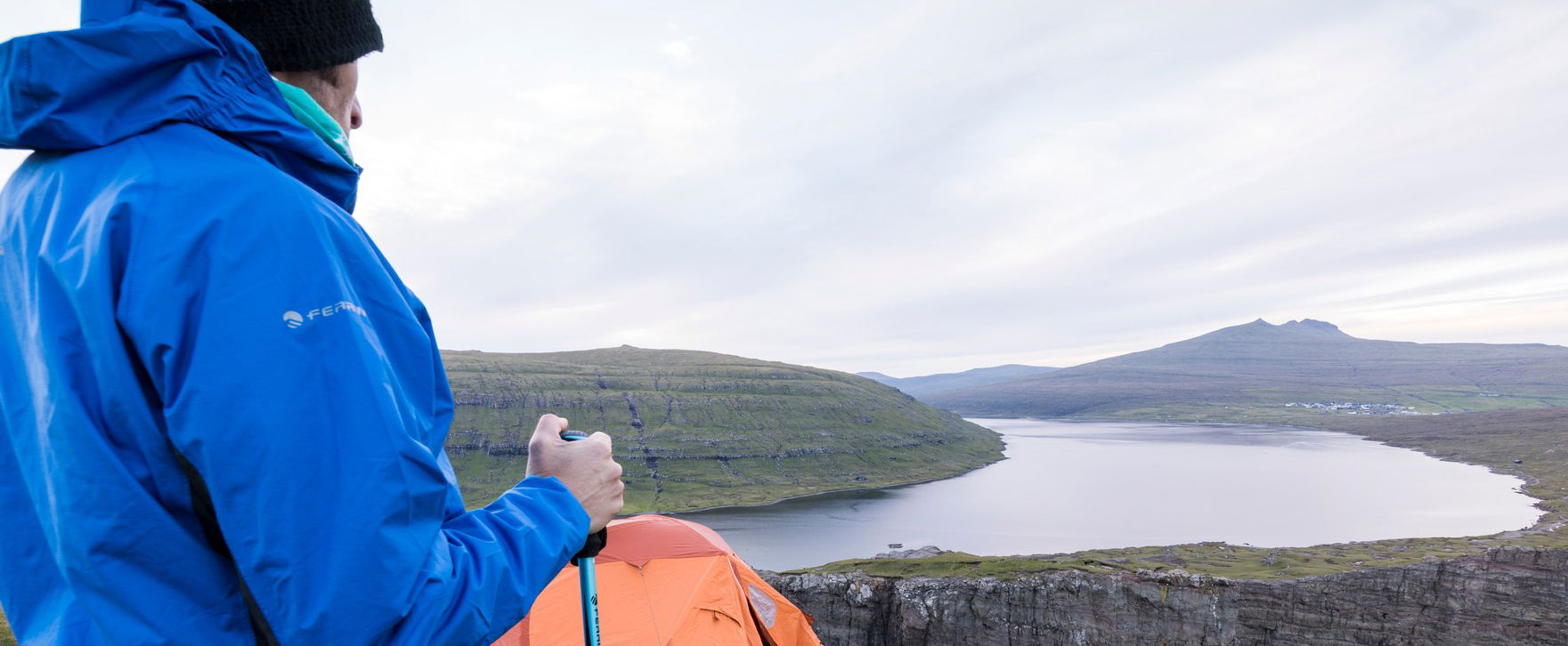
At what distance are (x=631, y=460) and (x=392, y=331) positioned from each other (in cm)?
11183

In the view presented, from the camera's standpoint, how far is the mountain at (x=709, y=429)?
104688mm

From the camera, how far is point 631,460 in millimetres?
108938

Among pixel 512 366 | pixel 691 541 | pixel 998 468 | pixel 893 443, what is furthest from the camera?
pixel 512 366

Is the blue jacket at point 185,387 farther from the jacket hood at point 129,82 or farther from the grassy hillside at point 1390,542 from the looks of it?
the grassy hillside at point 1390,542

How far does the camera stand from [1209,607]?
13.4 m

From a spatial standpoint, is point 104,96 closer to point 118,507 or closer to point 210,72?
point 210,72

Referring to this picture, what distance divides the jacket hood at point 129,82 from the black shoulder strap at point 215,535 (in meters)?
0.55

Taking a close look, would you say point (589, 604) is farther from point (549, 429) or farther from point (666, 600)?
point (666, 600)

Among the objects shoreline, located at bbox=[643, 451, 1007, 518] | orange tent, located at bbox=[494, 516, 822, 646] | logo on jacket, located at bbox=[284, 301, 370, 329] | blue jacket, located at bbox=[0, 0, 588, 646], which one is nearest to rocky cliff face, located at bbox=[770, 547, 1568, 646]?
orange tent, located at bbox=[494, 516, 822, 646]

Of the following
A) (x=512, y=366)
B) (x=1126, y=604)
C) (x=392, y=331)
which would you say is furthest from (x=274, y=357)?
(x=512, y=366)

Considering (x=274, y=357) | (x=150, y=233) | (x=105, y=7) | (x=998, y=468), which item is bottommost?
(x=998, y=468)

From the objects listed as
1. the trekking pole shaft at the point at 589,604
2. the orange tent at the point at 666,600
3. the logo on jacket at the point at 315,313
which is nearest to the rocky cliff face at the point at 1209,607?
the orange tent at the point at 666,600

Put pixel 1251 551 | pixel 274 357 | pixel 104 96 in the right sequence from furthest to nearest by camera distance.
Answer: pixel 1251 551 < pixel 104 96 < pixel 274 357

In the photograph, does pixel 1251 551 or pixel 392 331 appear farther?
pixel 1251 551
